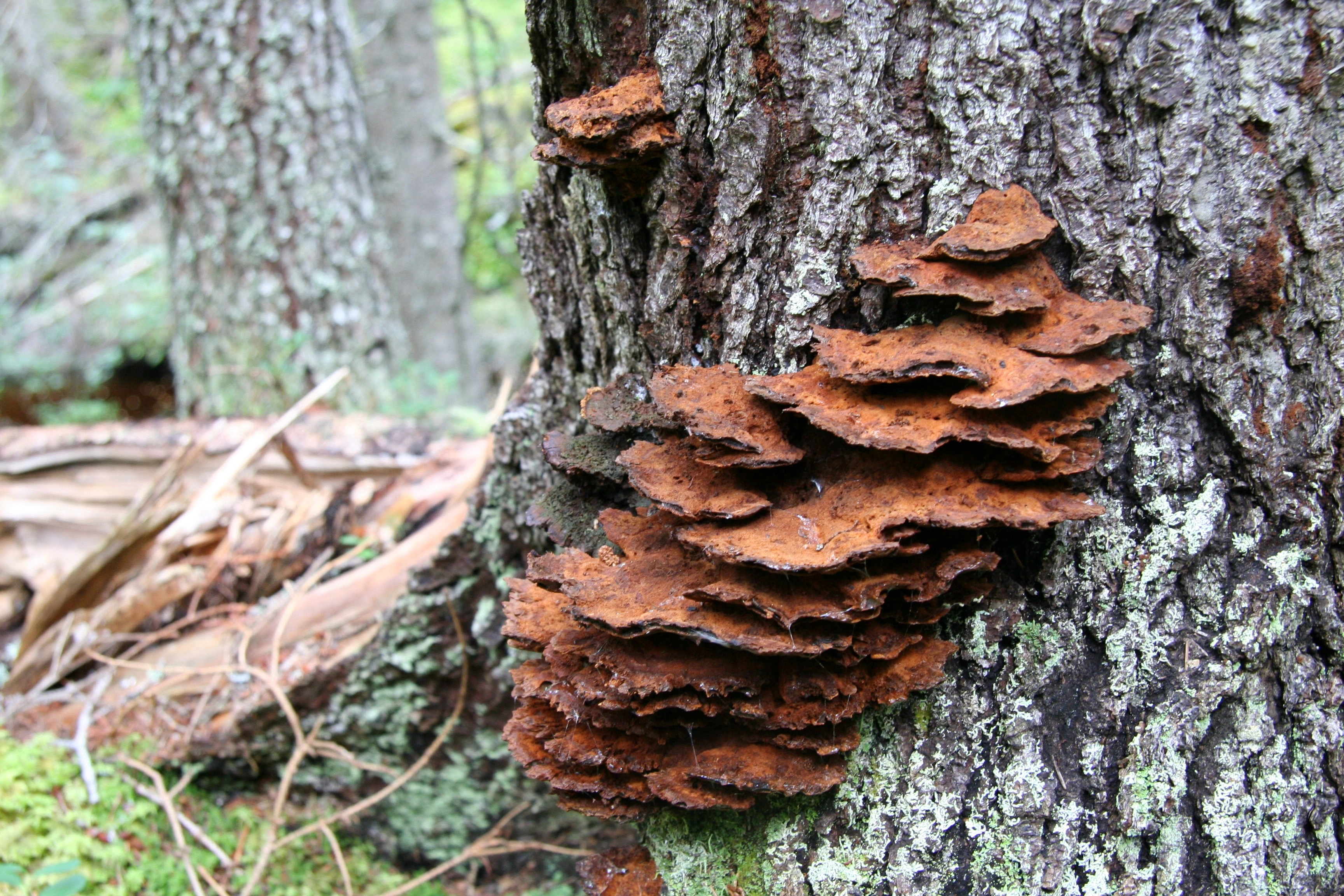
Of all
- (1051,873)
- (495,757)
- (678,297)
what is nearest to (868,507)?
(678,297)

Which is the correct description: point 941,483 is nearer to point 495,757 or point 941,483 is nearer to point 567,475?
point 567,475

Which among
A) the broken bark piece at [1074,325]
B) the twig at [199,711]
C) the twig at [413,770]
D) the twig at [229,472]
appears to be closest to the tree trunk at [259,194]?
the twig at [229,472]

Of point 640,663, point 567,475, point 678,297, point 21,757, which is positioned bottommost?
point 21,757

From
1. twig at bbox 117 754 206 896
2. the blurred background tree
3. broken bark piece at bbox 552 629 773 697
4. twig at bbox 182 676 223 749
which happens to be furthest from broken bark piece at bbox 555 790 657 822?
the blurred background tree

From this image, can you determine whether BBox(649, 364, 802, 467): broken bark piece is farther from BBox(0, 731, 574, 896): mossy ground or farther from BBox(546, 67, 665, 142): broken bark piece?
BBox(0, 731, 574, 896): mossy ground

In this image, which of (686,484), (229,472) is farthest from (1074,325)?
(229,472)
